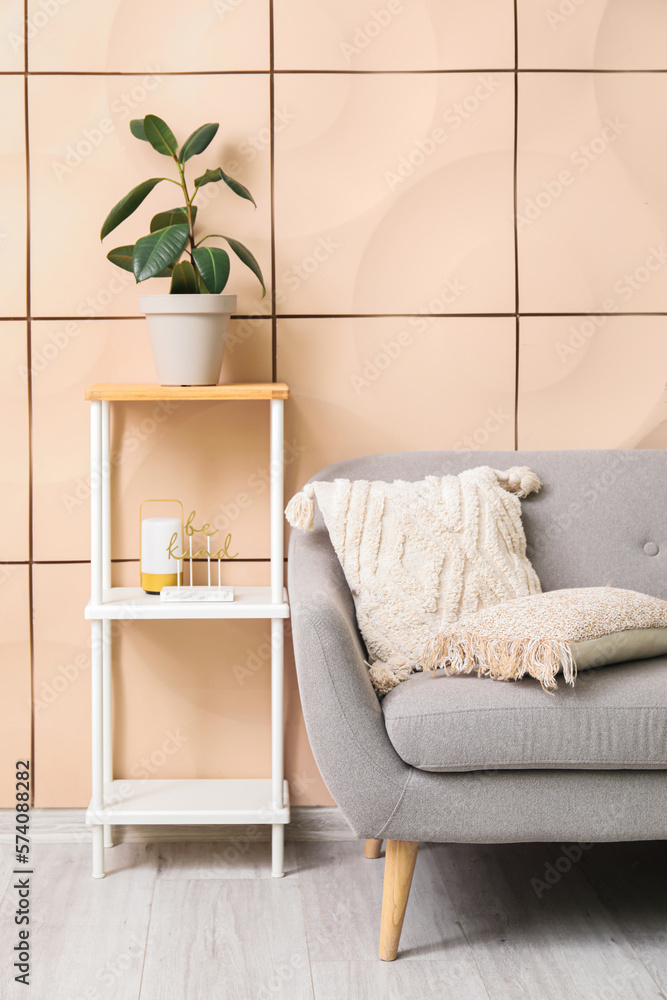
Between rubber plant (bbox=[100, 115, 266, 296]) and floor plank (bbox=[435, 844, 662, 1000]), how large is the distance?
1.54 m

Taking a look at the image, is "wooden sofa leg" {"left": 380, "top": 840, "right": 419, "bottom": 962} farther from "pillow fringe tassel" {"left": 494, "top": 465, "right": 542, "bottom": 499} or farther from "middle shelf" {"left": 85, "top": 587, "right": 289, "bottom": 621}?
"pillow fringe tassel" {"left": 494, "top": 465, "right": 542, "bottom": 499}

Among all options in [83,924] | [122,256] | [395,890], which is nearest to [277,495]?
[122,256]

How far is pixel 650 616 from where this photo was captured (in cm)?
175

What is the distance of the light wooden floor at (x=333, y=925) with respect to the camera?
1679mm

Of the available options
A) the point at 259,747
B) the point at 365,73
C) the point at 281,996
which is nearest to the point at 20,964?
the point at 281,996

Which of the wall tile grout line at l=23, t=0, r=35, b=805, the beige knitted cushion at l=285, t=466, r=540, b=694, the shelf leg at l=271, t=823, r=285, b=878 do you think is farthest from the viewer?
the wall tile grout line at l=23, t=0, r=35, b=805

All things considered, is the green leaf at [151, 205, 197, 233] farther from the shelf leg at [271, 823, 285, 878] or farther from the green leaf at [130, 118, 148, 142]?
the shelf leg at [271, 823, 285, 878]

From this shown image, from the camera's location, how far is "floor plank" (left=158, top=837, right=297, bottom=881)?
215cm

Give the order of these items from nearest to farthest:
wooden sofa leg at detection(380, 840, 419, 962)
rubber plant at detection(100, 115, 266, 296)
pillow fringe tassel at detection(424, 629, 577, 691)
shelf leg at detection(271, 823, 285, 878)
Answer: pillow fringe tassel at detection(424, 629, 577, 691) → wooden sofa leg at detection(380, 840, 419, 962) → rubber plant at detection(100, 115, 266, 296) → shelf leg at detection(271, 823, 285, 878)

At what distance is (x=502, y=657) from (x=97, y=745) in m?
1.05

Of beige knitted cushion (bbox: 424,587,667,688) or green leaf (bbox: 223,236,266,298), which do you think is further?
green leaf (bbox: 223,236,266,298)

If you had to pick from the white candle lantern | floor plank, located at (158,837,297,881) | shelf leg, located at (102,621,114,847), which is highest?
the white candle lantern

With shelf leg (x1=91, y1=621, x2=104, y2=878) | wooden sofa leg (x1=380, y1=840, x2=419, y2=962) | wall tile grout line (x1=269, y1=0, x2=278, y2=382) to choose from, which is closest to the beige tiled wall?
wall tile grout line (x1=269, y1=0, x2=278, y2=382)

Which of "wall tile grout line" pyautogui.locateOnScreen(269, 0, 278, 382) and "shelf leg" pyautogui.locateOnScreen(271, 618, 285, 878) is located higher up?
"wall tile grout line" pyautogui.locateOnScreen(269, 0, 278, 382)
